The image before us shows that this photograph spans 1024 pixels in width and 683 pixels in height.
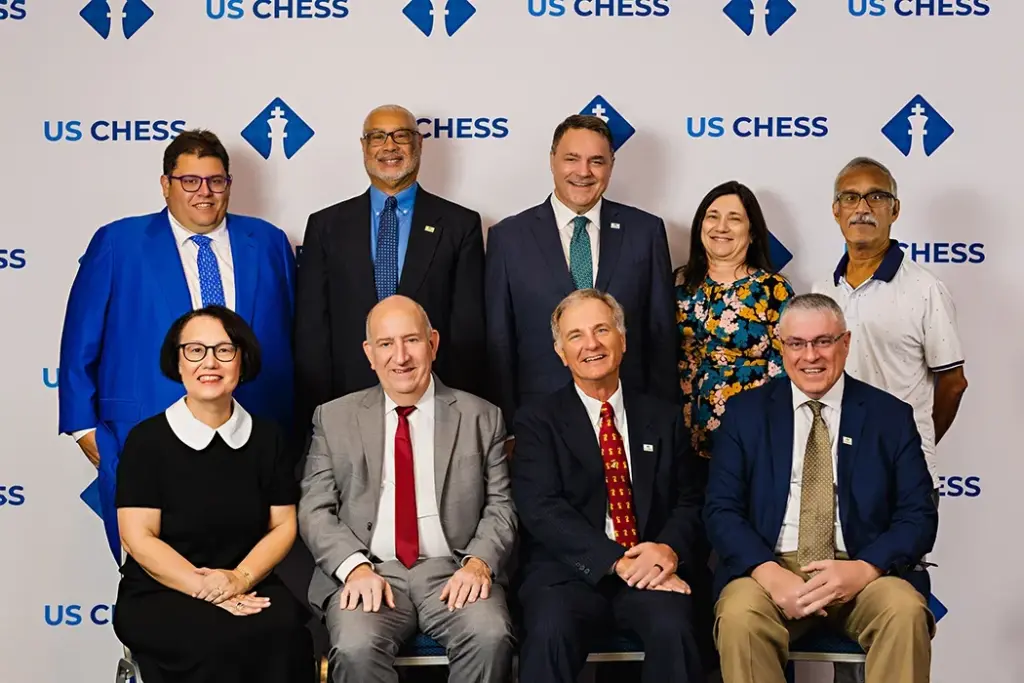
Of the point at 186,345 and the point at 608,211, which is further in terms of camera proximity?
the point at 608,211

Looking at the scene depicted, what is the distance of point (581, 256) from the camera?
393cm

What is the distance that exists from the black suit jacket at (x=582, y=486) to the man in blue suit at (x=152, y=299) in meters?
1.02

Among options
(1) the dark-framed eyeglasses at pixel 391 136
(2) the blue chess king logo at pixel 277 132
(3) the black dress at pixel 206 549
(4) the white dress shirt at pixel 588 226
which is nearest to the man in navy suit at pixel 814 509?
(4) the white dress shirt at pixel 588 226

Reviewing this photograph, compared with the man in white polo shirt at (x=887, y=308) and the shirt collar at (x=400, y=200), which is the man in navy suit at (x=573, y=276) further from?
Result: the man in white polo shirt at (x=887, y=308)

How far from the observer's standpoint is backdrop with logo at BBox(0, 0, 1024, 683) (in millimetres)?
4340

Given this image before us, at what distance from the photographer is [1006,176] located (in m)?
4.35

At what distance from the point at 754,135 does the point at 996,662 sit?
2168mm

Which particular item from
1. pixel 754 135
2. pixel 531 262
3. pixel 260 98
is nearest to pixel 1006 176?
pixel 754 135

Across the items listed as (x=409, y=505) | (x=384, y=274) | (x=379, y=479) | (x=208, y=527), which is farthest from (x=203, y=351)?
(x=384, y=274)

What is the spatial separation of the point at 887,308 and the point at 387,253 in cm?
163

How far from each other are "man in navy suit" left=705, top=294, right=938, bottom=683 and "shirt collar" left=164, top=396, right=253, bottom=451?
1.32m

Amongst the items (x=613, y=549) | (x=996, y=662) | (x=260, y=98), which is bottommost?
(x=996, y=662)

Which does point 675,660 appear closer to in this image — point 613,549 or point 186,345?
point 613,549

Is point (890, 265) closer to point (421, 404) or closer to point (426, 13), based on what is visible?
point (421, 404)
